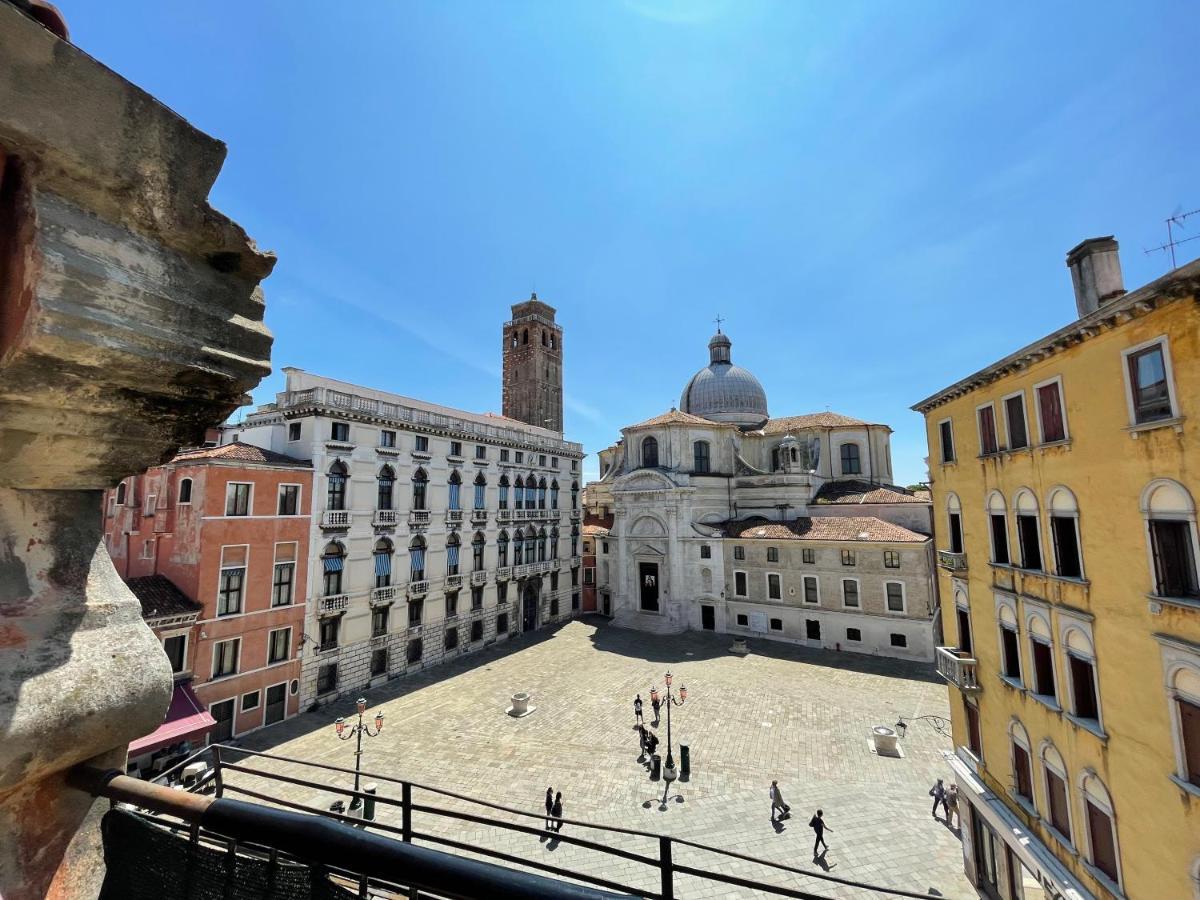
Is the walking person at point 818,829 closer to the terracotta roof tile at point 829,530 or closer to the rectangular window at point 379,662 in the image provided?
the terracotta roof tile at point 829,530

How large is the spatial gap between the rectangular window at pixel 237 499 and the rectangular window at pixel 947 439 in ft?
83.2

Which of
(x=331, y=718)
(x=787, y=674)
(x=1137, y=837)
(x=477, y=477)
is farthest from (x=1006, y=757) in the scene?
(x=477, y=477)

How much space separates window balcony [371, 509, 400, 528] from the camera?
2733cm

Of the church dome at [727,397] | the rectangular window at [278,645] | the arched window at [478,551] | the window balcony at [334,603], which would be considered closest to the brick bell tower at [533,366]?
the church dome at [727,397]

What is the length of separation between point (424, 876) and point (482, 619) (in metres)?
34.2

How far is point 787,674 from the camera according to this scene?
1144 inches

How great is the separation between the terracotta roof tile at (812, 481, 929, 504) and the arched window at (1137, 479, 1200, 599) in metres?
28.9

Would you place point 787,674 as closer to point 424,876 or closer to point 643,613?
point 643,613

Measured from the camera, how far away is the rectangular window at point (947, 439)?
1630 cm

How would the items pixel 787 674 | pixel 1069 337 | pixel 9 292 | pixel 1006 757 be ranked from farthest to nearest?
pixel 787 674
pixel 1006 757
pixel 1069 337
pixel 9 292

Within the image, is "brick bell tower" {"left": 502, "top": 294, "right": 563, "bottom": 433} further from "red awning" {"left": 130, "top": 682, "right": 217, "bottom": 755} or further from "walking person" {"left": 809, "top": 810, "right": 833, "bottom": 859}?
"walking person" {"left": 809, "top": 810, "right": 833, "bottom": 859}

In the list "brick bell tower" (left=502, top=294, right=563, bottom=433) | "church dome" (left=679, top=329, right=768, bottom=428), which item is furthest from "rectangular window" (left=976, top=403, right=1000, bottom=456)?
"brick bell tower" (left=502, top=294, right=563, bottom=433)

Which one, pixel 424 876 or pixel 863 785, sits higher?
pixel 424 876

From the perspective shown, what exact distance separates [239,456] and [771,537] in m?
29.8
